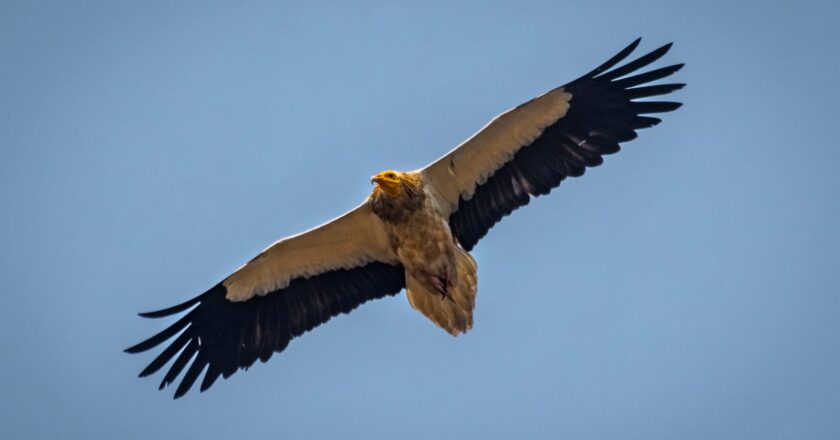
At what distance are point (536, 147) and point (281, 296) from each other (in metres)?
3.48

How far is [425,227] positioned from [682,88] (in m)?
3.19

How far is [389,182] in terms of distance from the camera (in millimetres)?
12820

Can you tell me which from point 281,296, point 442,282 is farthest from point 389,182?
point 281,296

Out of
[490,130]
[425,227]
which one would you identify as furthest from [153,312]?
[490,130]

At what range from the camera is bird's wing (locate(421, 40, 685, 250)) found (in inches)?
523

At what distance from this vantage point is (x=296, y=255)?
13.9 metres

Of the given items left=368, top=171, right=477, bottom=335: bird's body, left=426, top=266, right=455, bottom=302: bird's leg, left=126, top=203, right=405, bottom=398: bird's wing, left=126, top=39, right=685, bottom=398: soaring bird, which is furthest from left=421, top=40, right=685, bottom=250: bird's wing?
left=126, top=203, right=405, bottom=398: bird's wing

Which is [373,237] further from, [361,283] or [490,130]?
[490,130]

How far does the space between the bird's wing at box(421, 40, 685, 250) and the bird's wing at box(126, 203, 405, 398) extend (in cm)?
101

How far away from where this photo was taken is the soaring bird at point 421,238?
43.3 feet

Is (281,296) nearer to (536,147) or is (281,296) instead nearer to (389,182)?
(389,182)

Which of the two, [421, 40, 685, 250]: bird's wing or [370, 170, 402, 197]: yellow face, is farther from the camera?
[421, 40, 685, 250]: bird's wing

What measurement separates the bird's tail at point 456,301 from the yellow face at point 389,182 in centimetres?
A: 105

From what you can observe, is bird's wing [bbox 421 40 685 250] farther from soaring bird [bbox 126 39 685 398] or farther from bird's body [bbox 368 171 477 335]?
bird's body [bbox 368 171 477 335]
